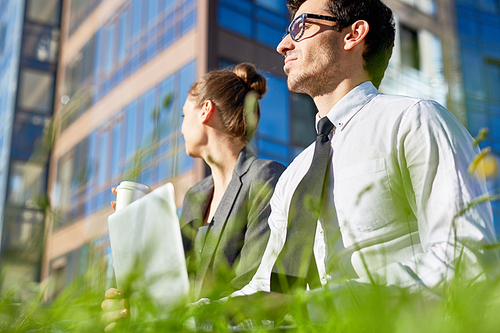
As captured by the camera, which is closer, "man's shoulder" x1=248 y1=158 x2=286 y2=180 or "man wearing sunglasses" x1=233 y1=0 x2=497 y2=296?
"man wearing sunglasses" x1=233 y1=0 x2=497 y2=296

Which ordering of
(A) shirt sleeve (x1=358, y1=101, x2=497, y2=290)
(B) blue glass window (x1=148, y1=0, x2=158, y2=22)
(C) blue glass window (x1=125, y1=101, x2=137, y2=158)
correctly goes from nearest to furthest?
(A) shirt sleeve (x1=358, y1=101, x2=497, y2=290)
(C) blue glass window (x1=125, y1=101, x2=137, y2=158)
(B) blue glass window (x1=148, y1=0, x2=158, y2=22)

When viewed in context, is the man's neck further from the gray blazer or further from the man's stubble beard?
the gray blazer

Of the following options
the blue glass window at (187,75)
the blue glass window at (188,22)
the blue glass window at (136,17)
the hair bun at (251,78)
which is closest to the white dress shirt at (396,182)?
the hair bun at (251,78)

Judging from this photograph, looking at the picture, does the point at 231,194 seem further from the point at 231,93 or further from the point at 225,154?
the point at 231,93

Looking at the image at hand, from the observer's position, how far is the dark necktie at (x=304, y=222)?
132cm

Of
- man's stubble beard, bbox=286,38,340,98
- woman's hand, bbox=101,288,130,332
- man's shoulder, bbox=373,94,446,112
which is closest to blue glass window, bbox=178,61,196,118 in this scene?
man's stubble beard, bbox=286,38,340,98

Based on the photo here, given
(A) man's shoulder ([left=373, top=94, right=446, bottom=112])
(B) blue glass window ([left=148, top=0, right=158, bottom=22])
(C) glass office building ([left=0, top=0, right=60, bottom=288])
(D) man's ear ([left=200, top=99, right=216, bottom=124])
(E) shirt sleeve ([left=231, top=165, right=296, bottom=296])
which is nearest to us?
(A) man's shoulder ([left=373, top=94, right=446, bottom=112])

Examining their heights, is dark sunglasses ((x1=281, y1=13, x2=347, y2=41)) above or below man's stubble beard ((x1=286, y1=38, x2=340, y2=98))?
above

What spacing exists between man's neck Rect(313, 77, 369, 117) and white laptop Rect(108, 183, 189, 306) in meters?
0.99

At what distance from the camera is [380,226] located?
1396 millimetres

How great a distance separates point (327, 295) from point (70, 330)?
0.95 ft

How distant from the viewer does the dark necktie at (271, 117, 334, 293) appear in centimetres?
132

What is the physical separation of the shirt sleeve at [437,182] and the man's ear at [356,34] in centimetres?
50

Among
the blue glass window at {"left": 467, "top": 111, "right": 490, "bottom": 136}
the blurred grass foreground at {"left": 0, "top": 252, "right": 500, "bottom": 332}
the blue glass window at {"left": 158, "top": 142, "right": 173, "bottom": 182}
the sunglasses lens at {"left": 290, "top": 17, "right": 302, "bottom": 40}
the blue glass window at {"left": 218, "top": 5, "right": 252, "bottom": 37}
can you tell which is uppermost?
the blue glass window at {"left": 218, "top": 5, "right": 252, "bottom": 37}
